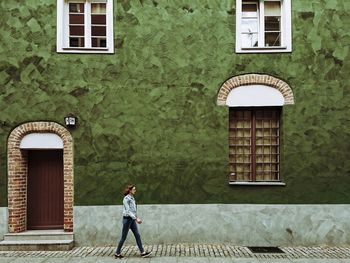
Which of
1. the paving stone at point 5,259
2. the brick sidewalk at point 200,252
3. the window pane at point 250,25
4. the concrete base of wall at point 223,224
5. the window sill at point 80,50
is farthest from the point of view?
the window pane at point 250,25

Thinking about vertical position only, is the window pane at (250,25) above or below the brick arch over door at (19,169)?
above

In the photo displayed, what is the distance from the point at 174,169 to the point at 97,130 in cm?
236

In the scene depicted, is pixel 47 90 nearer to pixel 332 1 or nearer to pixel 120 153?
pixel 120 153

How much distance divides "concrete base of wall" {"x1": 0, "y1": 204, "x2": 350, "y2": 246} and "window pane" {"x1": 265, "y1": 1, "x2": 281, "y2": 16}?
542cm

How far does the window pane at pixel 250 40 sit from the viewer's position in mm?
10812

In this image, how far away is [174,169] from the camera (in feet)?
34.3

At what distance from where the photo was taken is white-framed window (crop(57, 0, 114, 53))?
10.6 m

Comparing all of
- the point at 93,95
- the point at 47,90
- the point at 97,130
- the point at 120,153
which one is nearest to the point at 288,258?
the point at 120,153

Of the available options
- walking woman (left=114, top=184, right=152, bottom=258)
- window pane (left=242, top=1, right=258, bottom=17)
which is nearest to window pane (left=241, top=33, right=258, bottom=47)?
window pane (left=242, top=1, right=258, bottom=17)

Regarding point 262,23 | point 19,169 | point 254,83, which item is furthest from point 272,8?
point 19,169

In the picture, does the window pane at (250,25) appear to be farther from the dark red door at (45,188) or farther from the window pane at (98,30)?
the dark red door at (45,188)

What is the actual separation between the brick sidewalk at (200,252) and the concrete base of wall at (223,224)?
0.77 ft

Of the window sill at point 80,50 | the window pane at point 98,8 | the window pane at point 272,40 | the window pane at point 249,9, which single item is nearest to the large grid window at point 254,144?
the window pane at point 272,40

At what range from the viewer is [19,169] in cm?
1048
